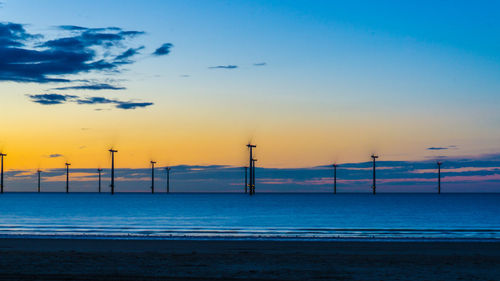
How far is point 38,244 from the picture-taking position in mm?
39719

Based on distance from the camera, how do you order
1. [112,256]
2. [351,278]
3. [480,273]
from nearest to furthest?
1. [351,278]
2. [480,273]
3. [112,256]

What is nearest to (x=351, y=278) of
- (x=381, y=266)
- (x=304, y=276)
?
(x=304, y=276)

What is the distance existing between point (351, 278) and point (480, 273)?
6.10 m

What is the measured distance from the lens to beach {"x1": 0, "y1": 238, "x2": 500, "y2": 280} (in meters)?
24.4

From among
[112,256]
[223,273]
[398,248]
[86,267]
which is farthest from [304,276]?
[398,248]

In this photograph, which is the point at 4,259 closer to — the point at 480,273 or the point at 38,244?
the point at 38,244

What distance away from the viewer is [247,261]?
1169 inches

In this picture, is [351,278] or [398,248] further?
[398,248]

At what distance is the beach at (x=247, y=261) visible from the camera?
2444cm

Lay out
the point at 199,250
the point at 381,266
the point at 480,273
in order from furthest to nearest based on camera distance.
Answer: the point at 199,250
the point at 381,266
the point at 480,273

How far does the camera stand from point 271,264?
28.5 meters

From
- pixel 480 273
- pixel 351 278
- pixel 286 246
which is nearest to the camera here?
pixel 351 278

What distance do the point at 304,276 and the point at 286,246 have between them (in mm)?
14011

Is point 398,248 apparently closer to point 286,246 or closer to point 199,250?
point 286,246
